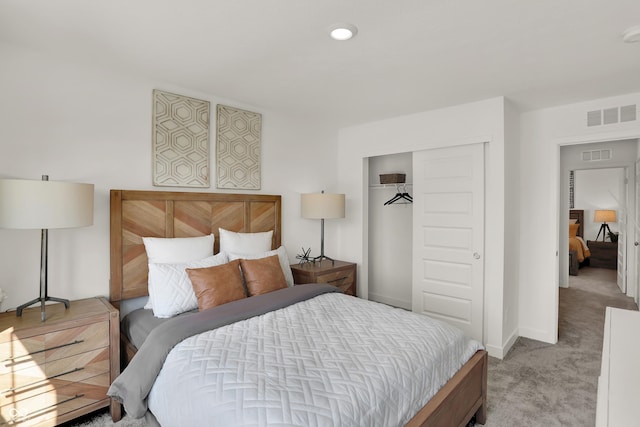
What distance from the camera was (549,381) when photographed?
2727 millimetres

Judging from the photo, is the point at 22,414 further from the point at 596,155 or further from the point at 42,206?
the point at 596,155

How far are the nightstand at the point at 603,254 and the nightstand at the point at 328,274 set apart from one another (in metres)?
6.29

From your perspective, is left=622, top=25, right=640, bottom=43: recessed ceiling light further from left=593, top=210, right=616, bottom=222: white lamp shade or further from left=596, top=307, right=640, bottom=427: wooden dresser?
left=593, top=210, right=616, bottom=222: white lamp shade

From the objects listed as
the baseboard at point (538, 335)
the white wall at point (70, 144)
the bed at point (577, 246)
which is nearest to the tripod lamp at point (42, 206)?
the white wall at point (70, 144)

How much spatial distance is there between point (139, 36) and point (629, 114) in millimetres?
3983

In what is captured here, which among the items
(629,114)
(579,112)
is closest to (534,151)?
(579,112)

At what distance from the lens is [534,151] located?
3561mm

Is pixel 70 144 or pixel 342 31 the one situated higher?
pixel 342 31

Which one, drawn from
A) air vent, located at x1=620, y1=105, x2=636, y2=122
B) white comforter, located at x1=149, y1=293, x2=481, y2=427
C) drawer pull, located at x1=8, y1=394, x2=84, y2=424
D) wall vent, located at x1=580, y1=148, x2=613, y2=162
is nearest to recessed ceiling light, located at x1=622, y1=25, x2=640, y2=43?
air vent, located at x1=620, y1=105, x2=636, y2=122

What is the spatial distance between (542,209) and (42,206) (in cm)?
421

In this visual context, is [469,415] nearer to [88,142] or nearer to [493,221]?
[493,221]

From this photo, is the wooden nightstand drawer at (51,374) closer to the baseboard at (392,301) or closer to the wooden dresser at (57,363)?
the wooden dresser at (57,363)

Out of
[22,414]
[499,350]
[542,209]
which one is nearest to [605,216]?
[542,209]

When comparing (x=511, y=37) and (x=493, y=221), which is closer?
(x=511, y=37)
